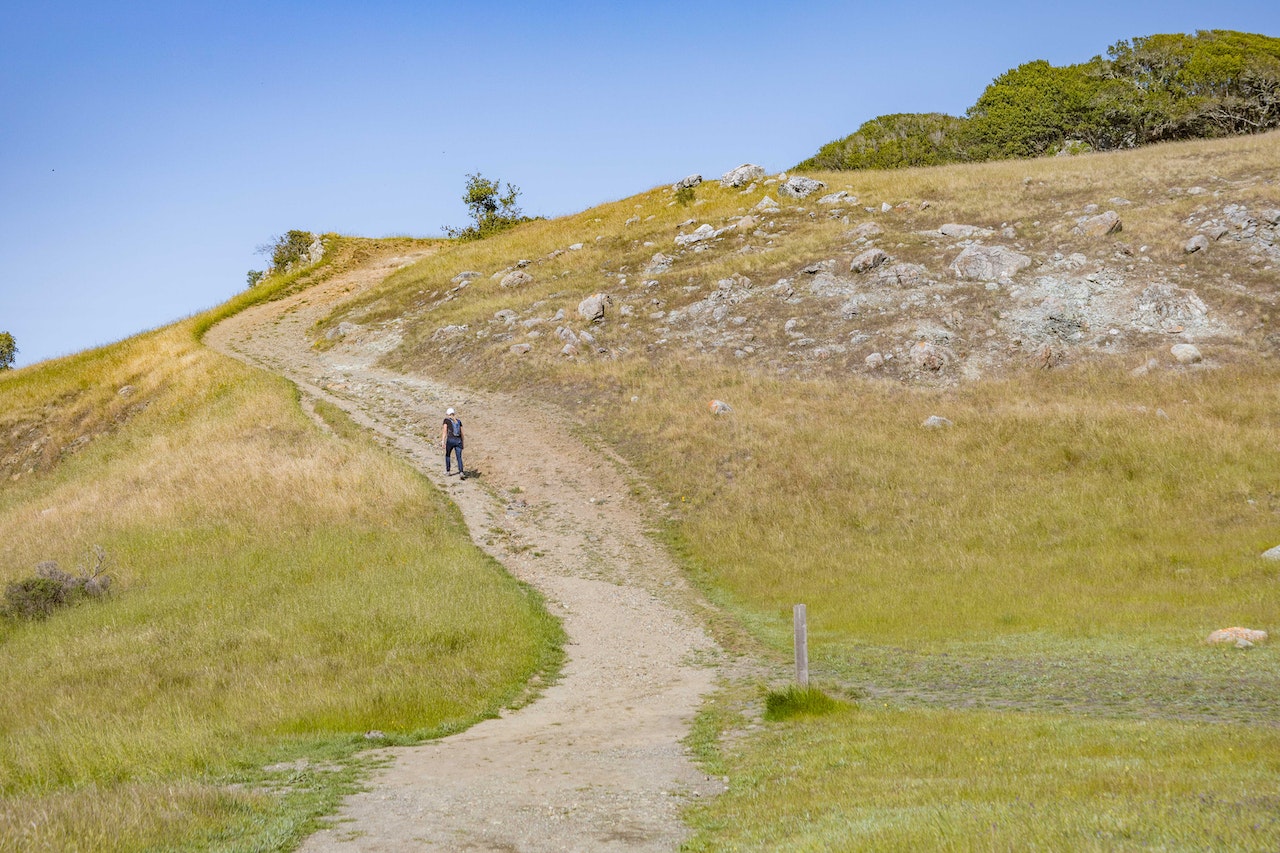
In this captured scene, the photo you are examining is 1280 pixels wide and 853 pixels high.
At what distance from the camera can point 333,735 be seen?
1340 cm

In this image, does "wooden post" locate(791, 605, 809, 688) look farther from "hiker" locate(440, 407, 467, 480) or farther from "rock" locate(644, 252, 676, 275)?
"rock" locate(644, 252, 676, 275)

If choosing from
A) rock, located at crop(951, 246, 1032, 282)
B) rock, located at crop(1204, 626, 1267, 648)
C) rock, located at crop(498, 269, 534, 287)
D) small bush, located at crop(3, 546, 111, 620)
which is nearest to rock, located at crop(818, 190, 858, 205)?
rock, located at crop(951, 246, 1032, 282)

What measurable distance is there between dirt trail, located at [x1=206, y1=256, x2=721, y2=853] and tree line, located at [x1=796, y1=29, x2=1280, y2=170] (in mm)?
60521

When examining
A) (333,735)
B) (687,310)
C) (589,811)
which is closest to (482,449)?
(687,310)

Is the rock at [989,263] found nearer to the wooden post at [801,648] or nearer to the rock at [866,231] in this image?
the rock at [866,231]

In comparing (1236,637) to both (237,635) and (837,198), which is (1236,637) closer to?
(237,635)

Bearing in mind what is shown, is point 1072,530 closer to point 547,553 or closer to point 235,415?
point 547,553

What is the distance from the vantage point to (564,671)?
1786cm

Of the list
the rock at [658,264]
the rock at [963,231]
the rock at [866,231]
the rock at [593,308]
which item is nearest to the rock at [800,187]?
the rock at [866,231]

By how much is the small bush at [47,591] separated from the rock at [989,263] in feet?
125

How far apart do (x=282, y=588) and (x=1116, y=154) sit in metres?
60.4

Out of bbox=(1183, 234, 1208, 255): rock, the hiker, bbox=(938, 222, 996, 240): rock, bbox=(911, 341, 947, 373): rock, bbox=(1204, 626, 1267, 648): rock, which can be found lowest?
bbox=(1204, 626, 1267, 648): rock

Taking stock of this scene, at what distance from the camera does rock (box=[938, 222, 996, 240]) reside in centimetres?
4756

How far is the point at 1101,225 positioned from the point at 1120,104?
42366 mm
